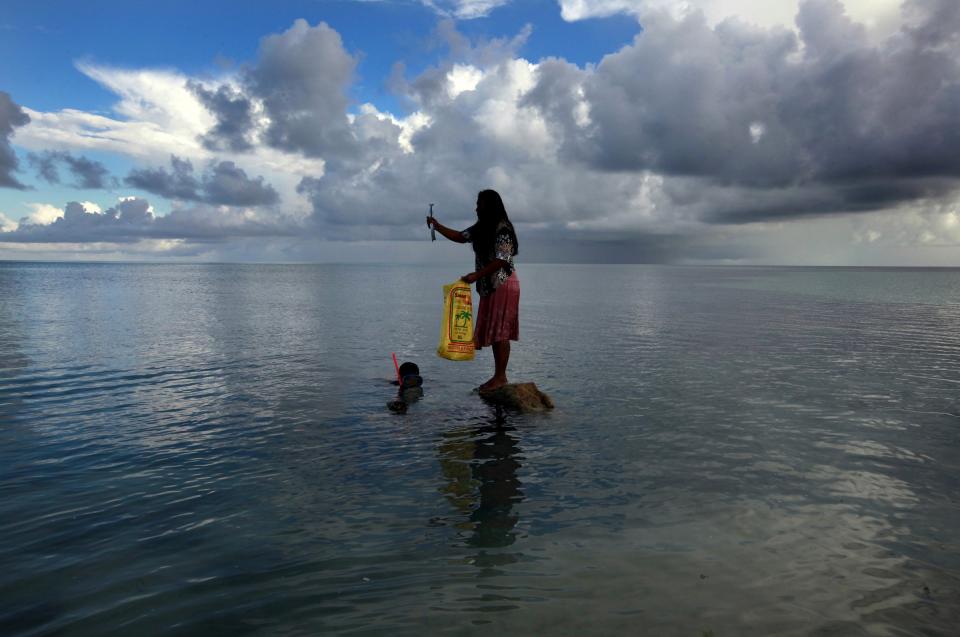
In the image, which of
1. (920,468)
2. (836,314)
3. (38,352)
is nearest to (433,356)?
(38,352)

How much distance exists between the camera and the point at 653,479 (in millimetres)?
7195

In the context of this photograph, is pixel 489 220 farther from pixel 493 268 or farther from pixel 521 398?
pixel 521 398

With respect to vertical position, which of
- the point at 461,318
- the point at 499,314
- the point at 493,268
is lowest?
the point at 461,318

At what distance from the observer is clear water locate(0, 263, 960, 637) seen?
4328mm

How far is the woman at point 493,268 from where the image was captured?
10.9 meters

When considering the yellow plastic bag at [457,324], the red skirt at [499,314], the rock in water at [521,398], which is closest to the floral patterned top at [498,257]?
the red skirt at [499,314]

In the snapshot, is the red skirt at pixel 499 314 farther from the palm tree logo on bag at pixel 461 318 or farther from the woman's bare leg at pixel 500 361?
the palm tree logo on bag at pixel 461 318

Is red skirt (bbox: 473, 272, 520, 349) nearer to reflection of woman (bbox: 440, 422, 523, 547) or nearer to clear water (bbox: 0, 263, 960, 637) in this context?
clear water (bbox: 0, 263, 960, 637)

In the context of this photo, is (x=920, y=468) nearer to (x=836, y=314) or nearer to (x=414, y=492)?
(x=414, y=492)

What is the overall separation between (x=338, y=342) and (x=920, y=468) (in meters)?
17.7

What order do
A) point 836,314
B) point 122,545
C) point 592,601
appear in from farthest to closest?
point 836,314 → point 122,545 → point 592,601

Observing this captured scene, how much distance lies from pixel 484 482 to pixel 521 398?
3.98 metres

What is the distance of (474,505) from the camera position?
629 centimetres

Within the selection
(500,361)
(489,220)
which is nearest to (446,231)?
(489,220)
